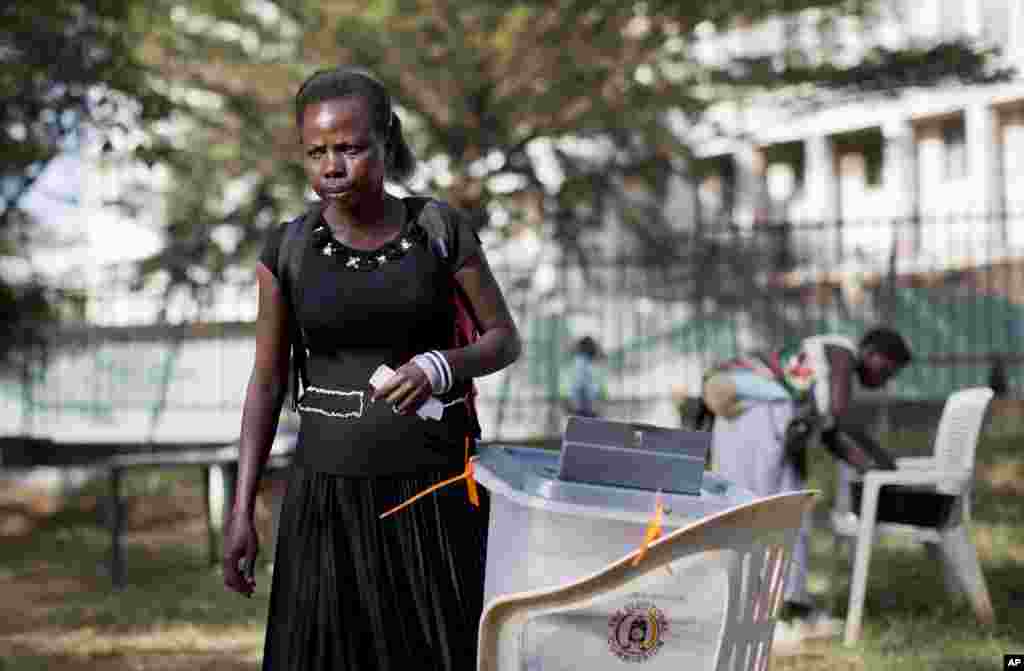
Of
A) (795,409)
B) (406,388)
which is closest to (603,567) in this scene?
(406,388)

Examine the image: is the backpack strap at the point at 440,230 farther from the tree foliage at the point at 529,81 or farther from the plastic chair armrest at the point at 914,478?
the tree foliage at the point at 529,81

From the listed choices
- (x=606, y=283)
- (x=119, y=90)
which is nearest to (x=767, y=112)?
(x=606, y=283)

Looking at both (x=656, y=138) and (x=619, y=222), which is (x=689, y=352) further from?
(x=619, y=222)

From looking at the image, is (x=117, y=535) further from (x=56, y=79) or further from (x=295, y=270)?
(x=295, y=270)

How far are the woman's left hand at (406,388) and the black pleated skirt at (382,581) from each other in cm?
26

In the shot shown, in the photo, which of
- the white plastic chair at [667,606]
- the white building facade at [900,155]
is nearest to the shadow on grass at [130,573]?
the white plastic chair at [667,606]

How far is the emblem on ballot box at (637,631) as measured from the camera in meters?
2.92

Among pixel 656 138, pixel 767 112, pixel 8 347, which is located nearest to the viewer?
pixel 8 347

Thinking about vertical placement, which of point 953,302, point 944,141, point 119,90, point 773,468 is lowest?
point 773,468

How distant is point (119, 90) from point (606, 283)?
23.0ft

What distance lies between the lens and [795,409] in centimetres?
849

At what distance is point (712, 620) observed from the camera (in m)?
2.93

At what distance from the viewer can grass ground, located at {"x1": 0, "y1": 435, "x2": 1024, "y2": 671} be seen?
7863mm

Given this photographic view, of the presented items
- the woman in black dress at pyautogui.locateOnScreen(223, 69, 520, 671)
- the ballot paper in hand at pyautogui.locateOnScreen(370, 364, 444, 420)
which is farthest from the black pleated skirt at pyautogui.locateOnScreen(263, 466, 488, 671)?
the ballot paper in hand at pyautogui.locateOnScreen(370, 364, 444, 420)
